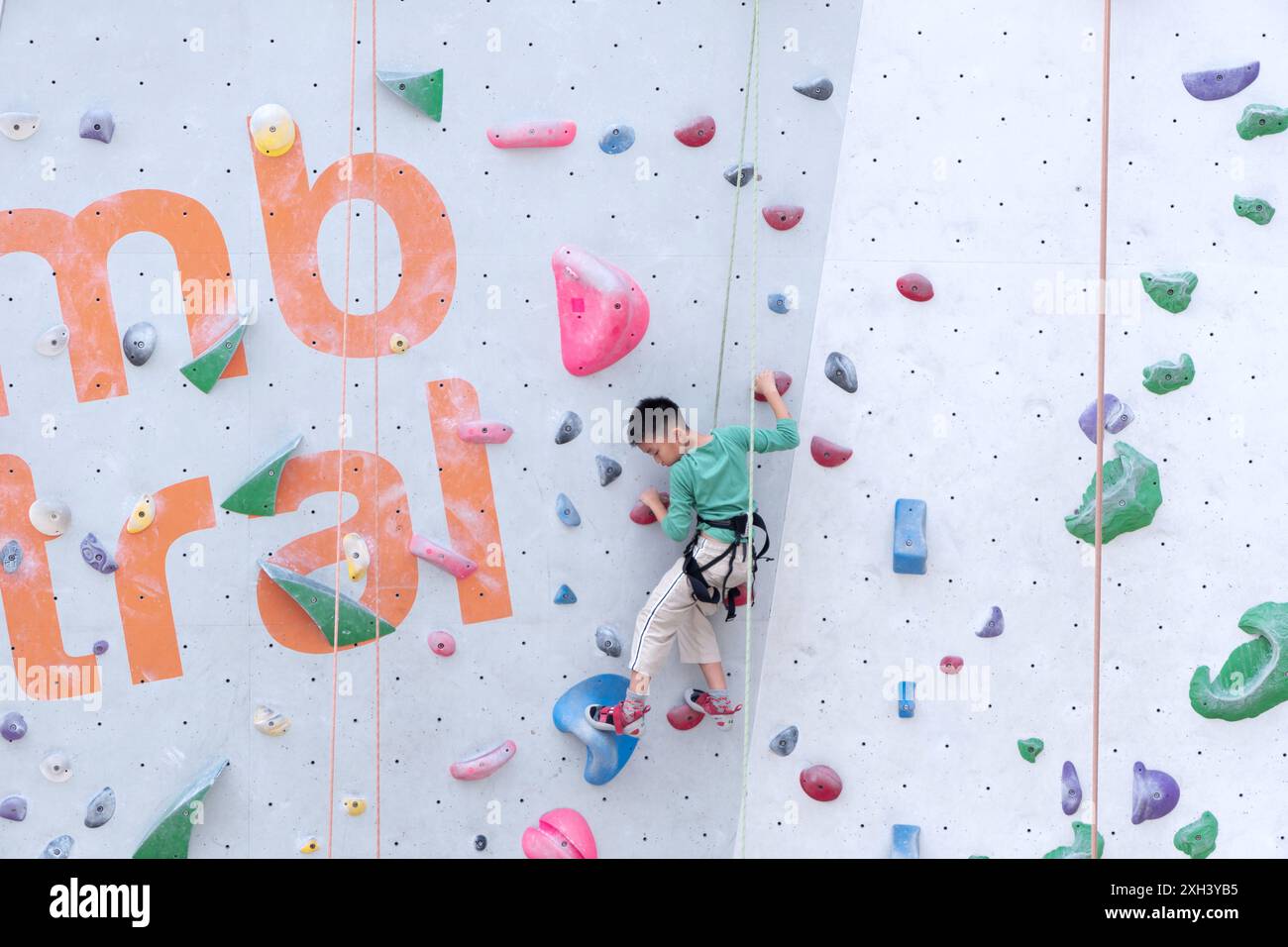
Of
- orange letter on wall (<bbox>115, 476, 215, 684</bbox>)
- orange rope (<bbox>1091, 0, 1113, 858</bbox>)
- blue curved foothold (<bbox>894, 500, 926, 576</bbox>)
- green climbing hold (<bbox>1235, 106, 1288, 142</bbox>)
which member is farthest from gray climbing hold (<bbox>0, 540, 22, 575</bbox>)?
green climbing hold (<bbox>1235, 106, 1288, 142</bbox>)

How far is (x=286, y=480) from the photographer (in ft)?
11.9

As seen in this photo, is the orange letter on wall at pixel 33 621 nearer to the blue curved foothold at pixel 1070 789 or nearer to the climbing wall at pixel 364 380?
the climbing wall at pixel 364 380

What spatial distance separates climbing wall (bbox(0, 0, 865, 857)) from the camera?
3582mm

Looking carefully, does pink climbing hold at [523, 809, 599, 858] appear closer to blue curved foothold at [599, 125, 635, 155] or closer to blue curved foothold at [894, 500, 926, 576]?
blue curved foothold at [894, 500, 926, 576]

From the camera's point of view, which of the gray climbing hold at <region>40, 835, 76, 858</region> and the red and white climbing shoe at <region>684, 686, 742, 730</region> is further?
the gray climbing hold at <region>40, 835, 76, 858</region>

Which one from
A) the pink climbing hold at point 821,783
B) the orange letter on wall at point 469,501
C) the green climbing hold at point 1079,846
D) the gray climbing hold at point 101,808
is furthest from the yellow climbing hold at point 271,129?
the green climbing hold at point 1079,846

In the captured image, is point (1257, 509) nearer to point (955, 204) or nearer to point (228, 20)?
point (955, 204)

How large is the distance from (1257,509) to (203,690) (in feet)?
10.9

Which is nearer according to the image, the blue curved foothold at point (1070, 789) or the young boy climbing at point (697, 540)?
the young boy climbing at point (697, 540)

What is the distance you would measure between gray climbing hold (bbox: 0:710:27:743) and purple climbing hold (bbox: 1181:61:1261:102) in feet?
13.4

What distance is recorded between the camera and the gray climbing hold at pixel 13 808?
12.0ft

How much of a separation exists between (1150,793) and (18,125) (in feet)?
13.3

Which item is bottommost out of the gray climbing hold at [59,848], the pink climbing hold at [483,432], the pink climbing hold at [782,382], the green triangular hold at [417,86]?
the gray climbing hold at [59,848]

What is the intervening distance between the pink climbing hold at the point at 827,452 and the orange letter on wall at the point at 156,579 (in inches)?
74.0
